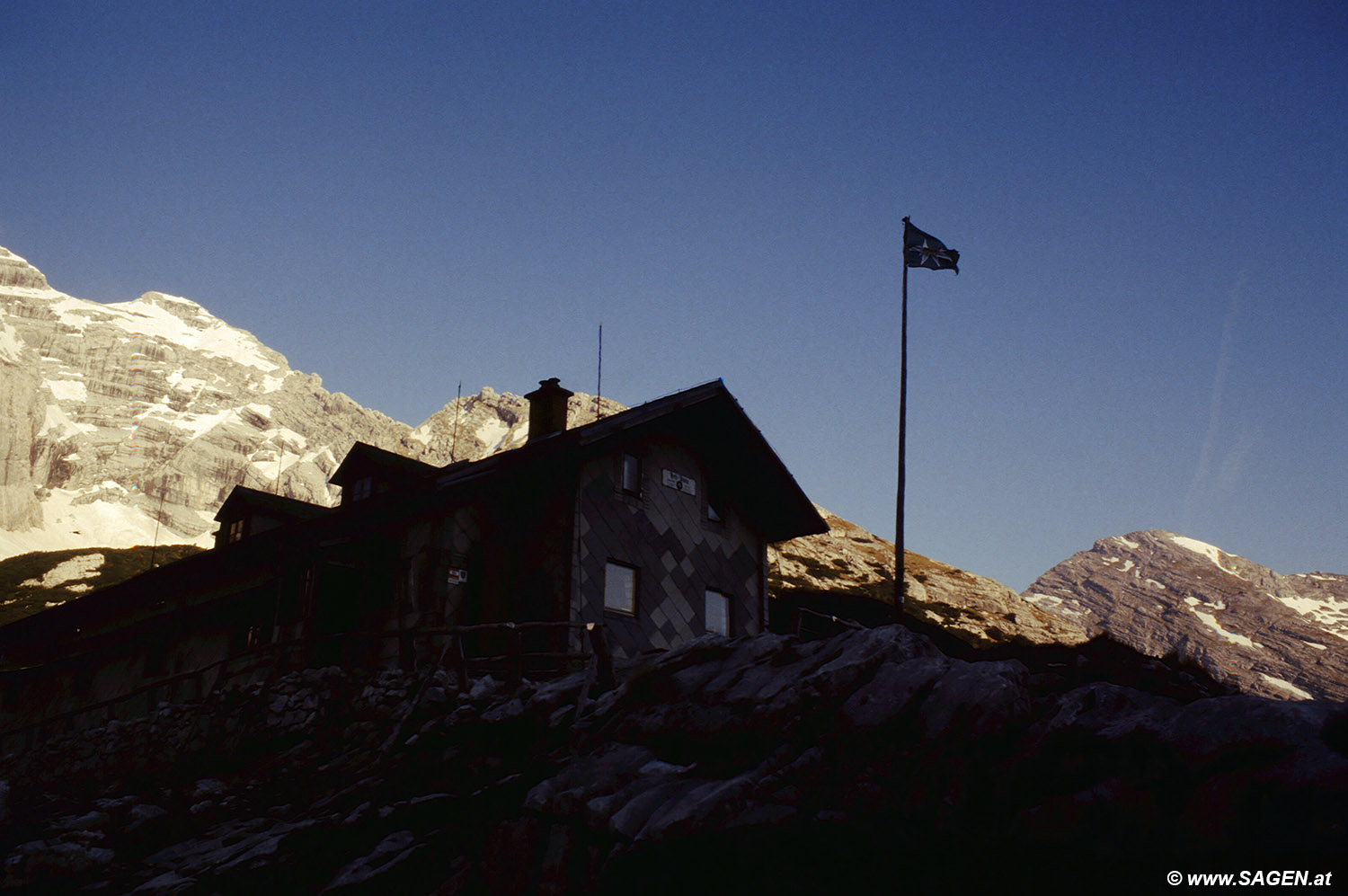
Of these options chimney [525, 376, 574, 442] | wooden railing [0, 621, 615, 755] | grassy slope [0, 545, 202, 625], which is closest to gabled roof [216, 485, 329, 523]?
wooden railing [0, 621, 615, 755]

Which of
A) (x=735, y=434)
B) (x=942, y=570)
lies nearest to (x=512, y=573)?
(x=735, y=434)

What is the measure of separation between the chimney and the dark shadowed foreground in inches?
360

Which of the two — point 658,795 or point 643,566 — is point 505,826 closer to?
point 658,795

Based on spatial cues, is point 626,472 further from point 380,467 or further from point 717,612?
point 380,467

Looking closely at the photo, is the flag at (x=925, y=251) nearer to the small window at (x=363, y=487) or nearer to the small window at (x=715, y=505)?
the small window at (x=715, y=505)

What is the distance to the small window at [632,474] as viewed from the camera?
23891mm

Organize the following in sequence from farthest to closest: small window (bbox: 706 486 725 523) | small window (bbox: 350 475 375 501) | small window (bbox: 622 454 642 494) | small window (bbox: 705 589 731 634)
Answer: small window (bbox: 350 475 375 501), small window (bbox: 706 486 725 523), small window (bbox: 705 589 731 634), small window (bbox: 622 454 642 494)

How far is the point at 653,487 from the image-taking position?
80.4 ft

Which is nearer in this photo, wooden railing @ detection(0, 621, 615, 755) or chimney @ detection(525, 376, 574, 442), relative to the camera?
wooden railing @ detection(0, 621, 615, 755)

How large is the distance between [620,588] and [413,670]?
6.08 meters

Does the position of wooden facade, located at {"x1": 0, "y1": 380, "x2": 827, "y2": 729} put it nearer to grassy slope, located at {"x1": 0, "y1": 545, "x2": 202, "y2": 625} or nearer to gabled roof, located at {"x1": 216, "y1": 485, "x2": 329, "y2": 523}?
gabled roof, located at {"x1": 216, "y1": 485, "x2": 329, "y2": 523}

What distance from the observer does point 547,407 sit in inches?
1016

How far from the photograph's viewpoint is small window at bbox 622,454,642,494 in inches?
941

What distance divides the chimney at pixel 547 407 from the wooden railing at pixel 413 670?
19.6 feet
